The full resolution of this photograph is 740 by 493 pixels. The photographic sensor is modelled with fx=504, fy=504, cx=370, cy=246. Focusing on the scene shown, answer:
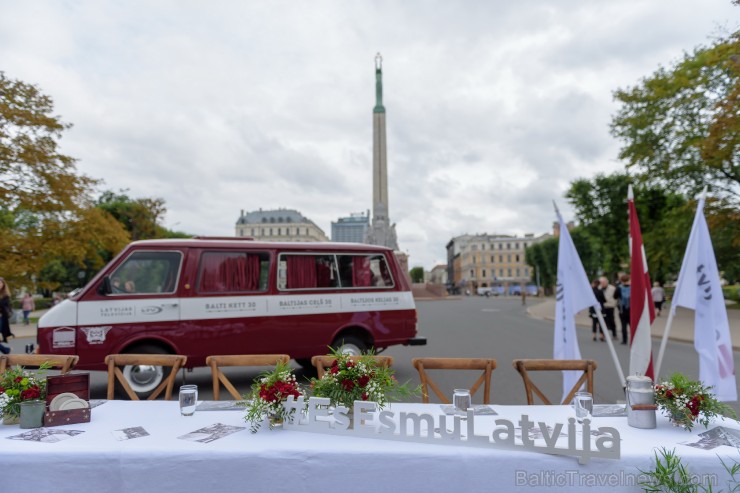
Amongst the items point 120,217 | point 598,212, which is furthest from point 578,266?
point 120,217

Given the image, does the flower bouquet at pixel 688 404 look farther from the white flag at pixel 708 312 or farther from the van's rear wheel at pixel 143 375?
the van's rear wheel at pixel 143 375

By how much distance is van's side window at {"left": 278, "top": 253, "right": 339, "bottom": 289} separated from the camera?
8.41 metres

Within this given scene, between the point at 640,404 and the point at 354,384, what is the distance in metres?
1.63

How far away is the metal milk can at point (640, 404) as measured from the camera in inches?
111

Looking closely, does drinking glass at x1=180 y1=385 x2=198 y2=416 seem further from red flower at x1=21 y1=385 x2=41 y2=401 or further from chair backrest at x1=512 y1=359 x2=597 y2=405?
chair backrest at x1=512 y1=359 x2=597 y2=405

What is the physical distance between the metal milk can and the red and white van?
239 inches

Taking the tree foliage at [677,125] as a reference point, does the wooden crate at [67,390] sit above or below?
below

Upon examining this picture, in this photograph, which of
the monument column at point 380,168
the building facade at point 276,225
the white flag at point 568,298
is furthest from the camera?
the building facade at point 276,225

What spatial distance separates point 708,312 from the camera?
4469 millimetres

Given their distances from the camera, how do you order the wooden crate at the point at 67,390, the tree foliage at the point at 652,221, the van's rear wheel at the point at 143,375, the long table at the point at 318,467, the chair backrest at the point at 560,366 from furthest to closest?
the tree foliage at the point at 652,221, the van's rear wheel at the point at 143,375, the chair backrest at the point at 560,366, the wooden crate at the point at 67,390, the long table at the point at 318,467

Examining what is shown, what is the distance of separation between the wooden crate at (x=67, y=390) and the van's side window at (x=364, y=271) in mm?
5847

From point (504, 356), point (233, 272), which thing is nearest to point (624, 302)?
point (504, 356)

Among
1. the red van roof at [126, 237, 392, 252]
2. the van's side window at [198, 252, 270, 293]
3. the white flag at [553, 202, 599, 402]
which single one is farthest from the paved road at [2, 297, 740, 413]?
the red van roof at [126, 237, 392, 252]

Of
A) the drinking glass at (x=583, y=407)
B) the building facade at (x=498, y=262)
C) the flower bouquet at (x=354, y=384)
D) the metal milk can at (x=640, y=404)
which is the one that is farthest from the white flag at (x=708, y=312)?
the building facade at (x=498, y=262)
